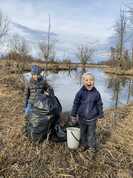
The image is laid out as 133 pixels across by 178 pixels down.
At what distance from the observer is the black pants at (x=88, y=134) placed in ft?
15.2

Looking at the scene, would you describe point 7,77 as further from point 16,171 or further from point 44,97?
point 16,171

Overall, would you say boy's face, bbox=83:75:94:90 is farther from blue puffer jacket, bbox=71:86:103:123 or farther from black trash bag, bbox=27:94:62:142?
black trash bag, bbox=27:94:62:142

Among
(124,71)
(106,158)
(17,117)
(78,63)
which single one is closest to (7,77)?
(17,117)

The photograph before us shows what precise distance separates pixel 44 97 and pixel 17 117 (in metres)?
1.86

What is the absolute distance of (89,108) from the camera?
4.57 metres

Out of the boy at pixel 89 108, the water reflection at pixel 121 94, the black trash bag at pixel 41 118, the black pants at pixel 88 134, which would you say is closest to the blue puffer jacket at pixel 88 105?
the boy at pixel 89 108

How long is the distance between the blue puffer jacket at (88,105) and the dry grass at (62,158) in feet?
1.98

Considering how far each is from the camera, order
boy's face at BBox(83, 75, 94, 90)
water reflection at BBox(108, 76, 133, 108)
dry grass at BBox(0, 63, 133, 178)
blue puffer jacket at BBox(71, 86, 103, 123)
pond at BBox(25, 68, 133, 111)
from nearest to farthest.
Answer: dry grass at BBox(0, 63, 133, 178) → boy's face at BBox(83, 75, 94, 90) → blue puffer jacket at BBox(71, 86, 103, 123) → pond at BBox(25, 68, 133, 111) → water reflection at BBox(108, 76, 133, 108)

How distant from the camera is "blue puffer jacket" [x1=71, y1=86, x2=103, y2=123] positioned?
456 centimetres

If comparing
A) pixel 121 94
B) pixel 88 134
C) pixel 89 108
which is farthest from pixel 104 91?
pixel 89 108

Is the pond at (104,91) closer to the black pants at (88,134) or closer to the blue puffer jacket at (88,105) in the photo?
the black pants at (88,134)

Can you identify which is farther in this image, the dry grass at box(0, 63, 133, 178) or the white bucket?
the white bucket

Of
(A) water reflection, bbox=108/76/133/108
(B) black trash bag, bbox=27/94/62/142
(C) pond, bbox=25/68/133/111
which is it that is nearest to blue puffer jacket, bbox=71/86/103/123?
(B) black trash bag, bbox=27/94/62/142

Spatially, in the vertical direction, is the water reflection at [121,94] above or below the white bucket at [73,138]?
below
